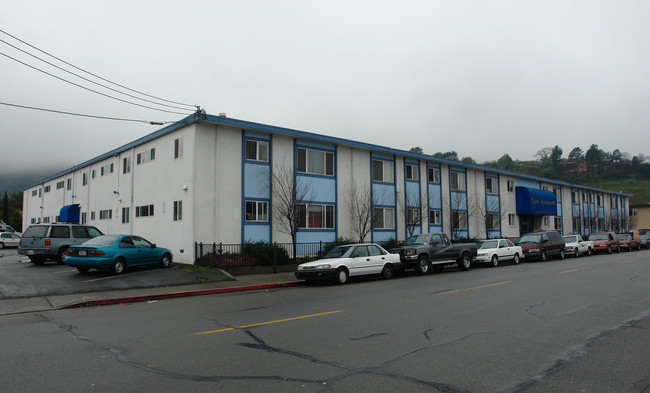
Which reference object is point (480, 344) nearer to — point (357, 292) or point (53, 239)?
point (357, 292)

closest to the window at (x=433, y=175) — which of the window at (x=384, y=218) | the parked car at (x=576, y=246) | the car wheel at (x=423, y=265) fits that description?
the window at (x=384, y=218)

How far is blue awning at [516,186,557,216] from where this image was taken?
136 feet

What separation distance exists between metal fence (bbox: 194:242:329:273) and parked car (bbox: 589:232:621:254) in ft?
87.9

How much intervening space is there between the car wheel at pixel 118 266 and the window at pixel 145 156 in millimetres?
9372

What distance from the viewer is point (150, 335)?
774 centimetres

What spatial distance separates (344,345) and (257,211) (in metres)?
16.3

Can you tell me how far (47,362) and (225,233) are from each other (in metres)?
15.2

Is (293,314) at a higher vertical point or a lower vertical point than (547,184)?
lower

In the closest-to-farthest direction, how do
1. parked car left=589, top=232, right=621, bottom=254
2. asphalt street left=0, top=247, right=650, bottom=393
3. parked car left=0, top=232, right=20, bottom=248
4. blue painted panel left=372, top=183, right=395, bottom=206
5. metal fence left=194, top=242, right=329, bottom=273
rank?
1. asphalt street left=0, top=247, right=650, bottom=393
2. metal fence left=194, top=242, right=329, bottom=273
3. blue painted panel left=372, top=183, right=395, bottom=206
4. parked car left=589, top=232, right=621, bottom=254
5. parked car left=0, top=232, right=20, bottom=248

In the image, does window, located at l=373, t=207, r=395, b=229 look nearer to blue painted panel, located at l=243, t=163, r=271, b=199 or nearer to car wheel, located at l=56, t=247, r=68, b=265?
blue painted panel, located at l=243, t=163, r=271, b=199

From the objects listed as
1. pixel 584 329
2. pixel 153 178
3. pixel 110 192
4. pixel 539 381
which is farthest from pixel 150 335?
pixel 110 192

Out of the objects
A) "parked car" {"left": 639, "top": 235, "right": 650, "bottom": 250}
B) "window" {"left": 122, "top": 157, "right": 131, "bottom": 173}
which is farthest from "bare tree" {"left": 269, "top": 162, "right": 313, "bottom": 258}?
"parked car" {"left": 639, "top": 235, "right": 650, "bottom": 250}

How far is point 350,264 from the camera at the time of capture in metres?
16.5

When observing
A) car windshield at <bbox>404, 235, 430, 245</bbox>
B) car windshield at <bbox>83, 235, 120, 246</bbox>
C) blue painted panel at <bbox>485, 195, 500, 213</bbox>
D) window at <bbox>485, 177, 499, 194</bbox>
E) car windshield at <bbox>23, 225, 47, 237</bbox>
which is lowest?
car windshield at <bbox>404, 235, 430, 245</bbox>
